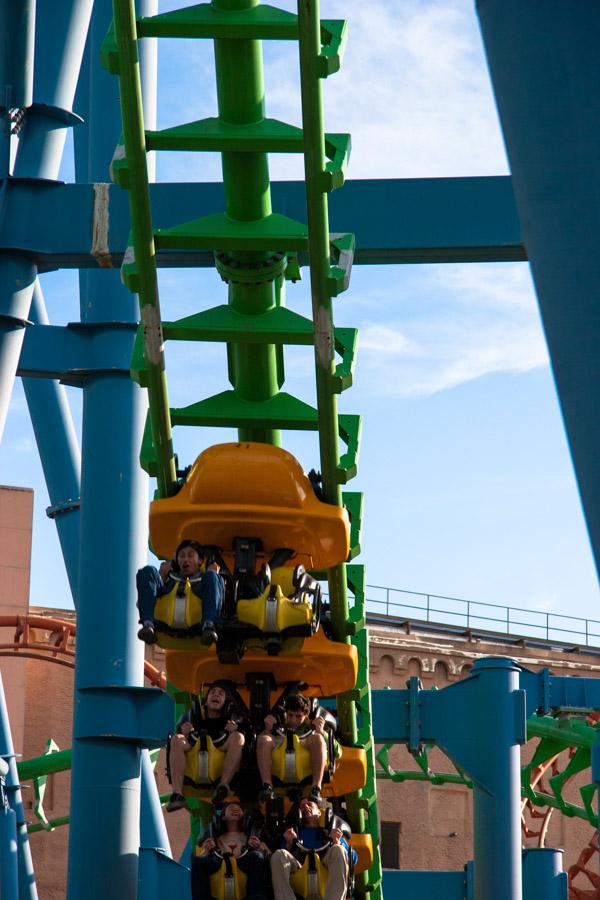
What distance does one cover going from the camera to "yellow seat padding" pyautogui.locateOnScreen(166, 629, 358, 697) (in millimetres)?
7762

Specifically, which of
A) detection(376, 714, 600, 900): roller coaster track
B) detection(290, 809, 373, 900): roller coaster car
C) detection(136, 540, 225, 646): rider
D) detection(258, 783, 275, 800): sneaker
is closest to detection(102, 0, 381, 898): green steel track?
detection(136, 540, 225, 646): rider

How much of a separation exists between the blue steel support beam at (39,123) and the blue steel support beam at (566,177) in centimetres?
617

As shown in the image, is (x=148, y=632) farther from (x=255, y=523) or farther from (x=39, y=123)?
(x=39, y=123)

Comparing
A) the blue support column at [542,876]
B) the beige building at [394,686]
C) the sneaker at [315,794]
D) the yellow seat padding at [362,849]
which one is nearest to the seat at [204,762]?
the sneaker at [315,794]

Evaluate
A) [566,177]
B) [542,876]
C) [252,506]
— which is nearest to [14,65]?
[252,506]

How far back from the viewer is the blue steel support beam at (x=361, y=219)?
283 inches

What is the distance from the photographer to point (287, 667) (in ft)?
26.0

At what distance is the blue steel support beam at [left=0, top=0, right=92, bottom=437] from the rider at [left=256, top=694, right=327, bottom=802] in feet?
6.83

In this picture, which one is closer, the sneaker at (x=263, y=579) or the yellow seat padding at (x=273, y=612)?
the yellow seat padding at (x=273, y=612)

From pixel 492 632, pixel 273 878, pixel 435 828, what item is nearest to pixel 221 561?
pixel 273 878

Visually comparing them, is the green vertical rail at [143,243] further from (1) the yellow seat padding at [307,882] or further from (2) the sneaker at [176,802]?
(1) the yellow seat padding at [307,882]

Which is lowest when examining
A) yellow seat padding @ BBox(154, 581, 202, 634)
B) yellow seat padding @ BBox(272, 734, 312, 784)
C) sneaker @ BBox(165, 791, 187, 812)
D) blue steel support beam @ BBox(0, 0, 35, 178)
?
sneaker @ BBox(165, 791, 187, 812)

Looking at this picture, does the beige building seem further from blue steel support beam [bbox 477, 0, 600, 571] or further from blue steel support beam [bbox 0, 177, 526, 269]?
blue steel support beam [bbox 477, 0, 600, 571]

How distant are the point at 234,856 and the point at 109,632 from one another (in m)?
1.51
